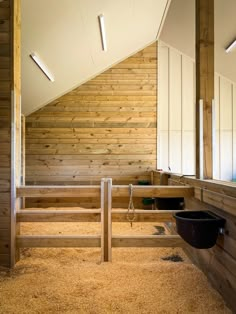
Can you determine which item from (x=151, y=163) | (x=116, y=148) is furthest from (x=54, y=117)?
(x=151, y=163)

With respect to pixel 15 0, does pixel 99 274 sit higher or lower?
lower

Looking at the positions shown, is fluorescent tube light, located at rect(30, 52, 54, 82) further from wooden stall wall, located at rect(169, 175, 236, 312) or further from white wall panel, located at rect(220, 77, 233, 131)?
white wall panel, located at rect(220, 77, 233, 131)

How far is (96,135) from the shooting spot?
252 inches

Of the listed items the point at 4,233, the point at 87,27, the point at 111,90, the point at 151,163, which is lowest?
the point at 4,233

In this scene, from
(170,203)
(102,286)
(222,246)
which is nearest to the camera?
(222,246)

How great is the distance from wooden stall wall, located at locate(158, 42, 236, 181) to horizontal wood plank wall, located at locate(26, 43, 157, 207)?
369mm

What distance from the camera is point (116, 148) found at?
6.39 metres

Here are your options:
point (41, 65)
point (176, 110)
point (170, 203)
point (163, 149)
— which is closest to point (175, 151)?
point (163, 149)

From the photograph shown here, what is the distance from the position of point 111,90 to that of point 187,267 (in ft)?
15.1

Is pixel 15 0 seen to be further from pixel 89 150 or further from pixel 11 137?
pixel 89 150

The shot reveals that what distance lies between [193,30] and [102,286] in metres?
5.03

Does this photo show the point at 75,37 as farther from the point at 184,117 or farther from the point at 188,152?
the point at 188,152

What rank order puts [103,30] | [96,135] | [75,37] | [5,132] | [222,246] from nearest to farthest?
1. [222,246]
2. [5,132]
3. [75,37]
4. [103,30]
5. [96,135]

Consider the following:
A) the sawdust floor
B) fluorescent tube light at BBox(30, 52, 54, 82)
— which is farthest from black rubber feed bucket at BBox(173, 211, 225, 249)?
fluorescent tube light at BBox(30, 52, 54, 82)
